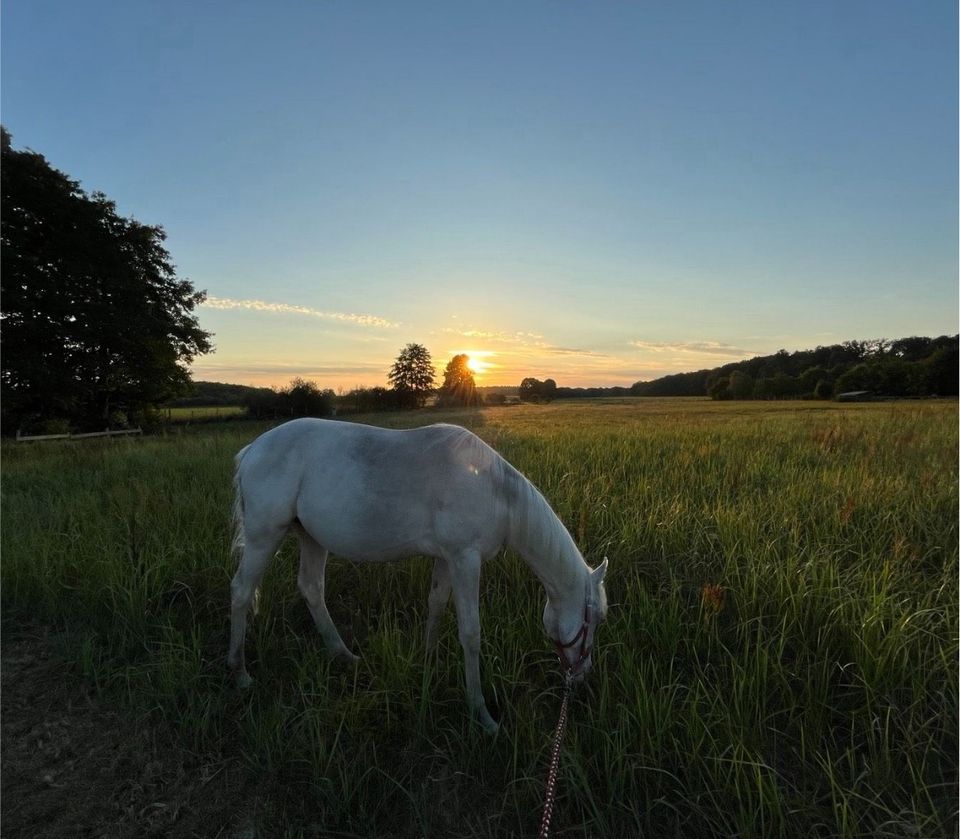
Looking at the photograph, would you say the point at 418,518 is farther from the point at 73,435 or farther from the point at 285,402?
the point at 285,402

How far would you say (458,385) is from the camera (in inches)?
2046

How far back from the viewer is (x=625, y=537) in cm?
442

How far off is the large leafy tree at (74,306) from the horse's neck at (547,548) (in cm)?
2132

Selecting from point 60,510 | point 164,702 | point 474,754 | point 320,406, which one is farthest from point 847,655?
point 320,406

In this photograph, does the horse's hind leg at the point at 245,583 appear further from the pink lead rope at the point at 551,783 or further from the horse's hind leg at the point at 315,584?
the pink lead rope at the point at 551,783

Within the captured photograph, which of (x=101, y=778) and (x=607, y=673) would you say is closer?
(x=101, y=778)

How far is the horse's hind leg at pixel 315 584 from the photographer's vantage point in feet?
11.3

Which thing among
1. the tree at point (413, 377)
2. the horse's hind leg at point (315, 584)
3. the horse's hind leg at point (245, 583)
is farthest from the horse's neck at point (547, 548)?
the tree at point (413, 377)

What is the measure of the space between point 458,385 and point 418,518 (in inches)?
1938

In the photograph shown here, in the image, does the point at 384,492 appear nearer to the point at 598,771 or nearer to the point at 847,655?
the point at 598,771

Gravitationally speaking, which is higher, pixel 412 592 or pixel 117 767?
pixel 412 592

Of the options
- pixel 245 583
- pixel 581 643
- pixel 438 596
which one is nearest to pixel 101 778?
pixel 245 583

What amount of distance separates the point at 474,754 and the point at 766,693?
1724mm

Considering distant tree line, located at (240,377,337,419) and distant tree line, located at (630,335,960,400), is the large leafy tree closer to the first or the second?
distant tree line, located at (240,377,337,419)
